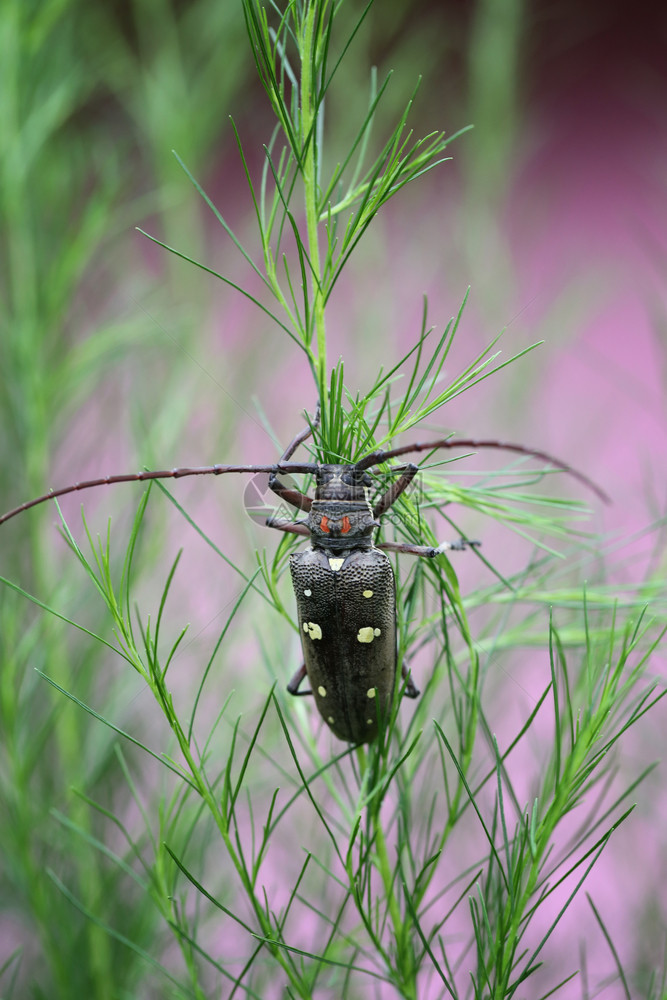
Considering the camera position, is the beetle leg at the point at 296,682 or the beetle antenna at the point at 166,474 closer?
the beetle antenna at the point at 166,474

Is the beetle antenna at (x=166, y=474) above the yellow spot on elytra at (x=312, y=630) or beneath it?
above

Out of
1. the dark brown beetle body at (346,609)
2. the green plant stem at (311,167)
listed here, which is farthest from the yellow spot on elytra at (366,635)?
the green plant stem at (311,167)

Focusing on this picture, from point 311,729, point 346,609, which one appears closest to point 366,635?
point 346,609

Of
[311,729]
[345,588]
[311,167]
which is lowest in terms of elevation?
[311,729]

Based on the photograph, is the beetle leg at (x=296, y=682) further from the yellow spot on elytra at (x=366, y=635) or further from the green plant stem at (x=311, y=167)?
the green plant stem at (x=311, y=167)

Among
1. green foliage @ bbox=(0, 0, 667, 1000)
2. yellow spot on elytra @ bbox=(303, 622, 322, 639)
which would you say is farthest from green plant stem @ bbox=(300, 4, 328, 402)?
yellow spot on elytra @ bbox=(303, 622, 322, 639)

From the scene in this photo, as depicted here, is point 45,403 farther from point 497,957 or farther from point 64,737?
point 497,957

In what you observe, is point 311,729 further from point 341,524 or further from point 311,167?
point 311,167
